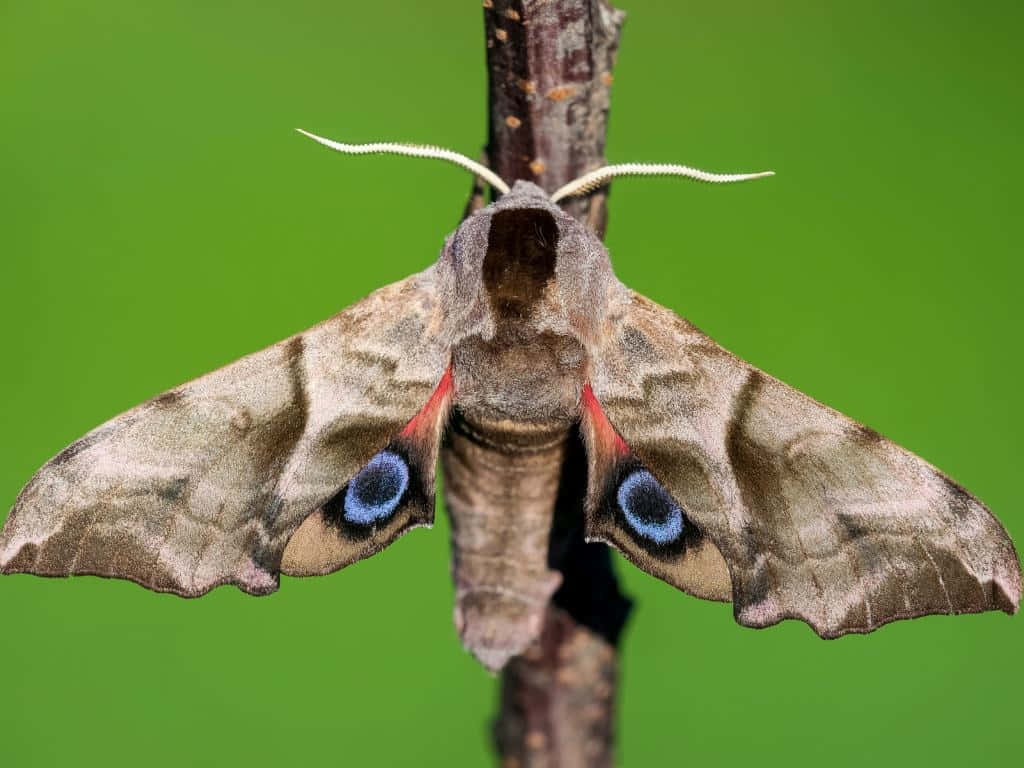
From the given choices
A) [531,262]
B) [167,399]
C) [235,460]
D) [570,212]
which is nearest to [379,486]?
[235,460]

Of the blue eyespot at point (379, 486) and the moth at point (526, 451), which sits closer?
the moth at point (526, 451)

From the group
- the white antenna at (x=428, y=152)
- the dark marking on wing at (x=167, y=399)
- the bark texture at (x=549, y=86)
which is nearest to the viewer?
the bark texture at (x=549, y=86)

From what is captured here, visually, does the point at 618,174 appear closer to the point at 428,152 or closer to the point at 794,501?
the point at 428,152

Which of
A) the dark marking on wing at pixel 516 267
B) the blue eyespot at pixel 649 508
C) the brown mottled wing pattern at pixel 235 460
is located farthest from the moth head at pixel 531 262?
the blue eyespot at pixel 649 508

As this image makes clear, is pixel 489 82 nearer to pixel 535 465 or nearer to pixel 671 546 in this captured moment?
pixel 535 465

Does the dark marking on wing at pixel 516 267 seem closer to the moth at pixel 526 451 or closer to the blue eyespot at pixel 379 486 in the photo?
the moth at pixel 526 451

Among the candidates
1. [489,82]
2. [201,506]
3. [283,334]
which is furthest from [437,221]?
[201,506]

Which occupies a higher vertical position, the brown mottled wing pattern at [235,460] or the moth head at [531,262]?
the moth head at [531,262]
